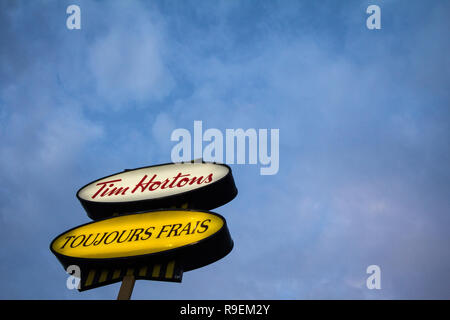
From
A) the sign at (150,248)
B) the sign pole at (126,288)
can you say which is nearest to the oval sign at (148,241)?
the sign at (150,248)

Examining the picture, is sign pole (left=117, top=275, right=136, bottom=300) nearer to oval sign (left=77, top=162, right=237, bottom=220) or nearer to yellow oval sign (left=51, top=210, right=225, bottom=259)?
yellow oval sign (left=51, top=210, right=225, bottom=259)

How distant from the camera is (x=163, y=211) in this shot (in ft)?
25.9

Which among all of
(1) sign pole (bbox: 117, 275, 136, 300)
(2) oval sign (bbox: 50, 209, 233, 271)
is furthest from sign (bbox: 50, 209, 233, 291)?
(1) sign pole (bbox: 117, 275, 136, 300)

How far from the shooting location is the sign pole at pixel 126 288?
647 cm

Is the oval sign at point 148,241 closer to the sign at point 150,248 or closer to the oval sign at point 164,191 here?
the sign at point 150,248

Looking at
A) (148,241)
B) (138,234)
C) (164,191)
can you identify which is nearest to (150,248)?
(148,241)

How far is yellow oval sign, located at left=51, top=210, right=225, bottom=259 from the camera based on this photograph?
6.96 m

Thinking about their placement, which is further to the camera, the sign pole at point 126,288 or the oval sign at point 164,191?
the oval sign at point 164,191

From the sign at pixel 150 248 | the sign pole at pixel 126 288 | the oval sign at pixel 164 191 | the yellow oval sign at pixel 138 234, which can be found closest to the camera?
the sign pole at pixel 126 288

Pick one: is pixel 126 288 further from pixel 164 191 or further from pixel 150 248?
pixel 164 191

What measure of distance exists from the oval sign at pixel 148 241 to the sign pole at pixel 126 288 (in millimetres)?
268

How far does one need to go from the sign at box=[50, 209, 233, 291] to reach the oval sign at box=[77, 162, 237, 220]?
0.95 m
